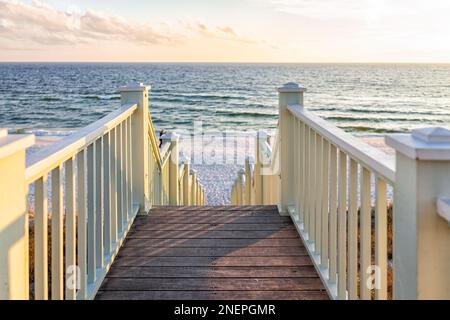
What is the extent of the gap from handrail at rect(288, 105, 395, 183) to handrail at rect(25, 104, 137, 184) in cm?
110

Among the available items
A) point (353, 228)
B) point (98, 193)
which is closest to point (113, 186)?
point (98, 193)

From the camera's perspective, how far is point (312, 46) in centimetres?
4016

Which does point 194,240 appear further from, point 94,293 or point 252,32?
point 252,32

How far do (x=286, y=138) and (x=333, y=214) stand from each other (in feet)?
4.58

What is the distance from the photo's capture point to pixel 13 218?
1366 mm

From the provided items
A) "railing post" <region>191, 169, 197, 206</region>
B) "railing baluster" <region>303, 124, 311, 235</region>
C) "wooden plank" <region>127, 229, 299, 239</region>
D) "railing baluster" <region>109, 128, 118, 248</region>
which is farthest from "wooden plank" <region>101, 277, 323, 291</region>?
"railing post" <region>191, 169, 197, 206</region>

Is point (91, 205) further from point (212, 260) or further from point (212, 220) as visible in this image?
point (212, 220)

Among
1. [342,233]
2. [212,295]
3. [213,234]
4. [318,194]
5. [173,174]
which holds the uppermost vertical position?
[318,194]

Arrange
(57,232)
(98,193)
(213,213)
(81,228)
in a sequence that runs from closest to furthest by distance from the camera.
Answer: (57,232)
(81,228)
(98,193)
(213,213)

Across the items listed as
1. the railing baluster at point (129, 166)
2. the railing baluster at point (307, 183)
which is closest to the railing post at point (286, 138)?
the railing baluster at point (307, 183)

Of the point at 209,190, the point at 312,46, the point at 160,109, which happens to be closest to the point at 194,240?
the point at 209,190

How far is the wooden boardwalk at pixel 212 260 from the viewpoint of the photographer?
2584 mm

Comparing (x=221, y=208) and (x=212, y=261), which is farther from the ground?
(x=221, y=208)

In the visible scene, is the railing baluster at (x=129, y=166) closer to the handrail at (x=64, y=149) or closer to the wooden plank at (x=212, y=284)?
the handrail at (x=64, y=149)
